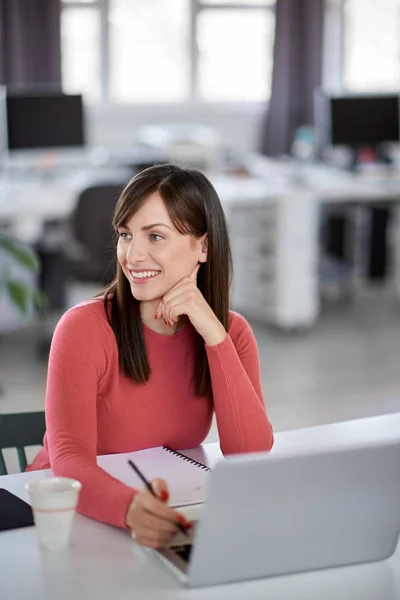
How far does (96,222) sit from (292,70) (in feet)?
9.28

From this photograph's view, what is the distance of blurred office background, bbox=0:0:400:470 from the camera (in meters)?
4.73

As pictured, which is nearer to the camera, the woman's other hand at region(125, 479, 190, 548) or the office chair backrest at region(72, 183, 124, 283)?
the woman's other hand at region(125, 479, 190, 548)

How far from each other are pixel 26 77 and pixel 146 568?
562 centimetres

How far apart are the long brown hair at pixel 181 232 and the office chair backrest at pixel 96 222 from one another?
107 inches

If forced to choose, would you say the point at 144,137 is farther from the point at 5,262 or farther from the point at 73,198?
the point at 5,262

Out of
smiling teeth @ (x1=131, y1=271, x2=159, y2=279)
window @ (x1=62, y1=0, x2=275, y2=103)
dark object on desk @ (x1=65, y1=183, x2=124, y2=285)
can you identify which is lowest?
dark object on desk @ (x1=65, y1=183, x2=124, y2=285)

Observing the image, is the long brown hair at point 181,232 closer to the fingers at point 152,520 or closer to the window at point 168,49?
the fingers at point 152,520

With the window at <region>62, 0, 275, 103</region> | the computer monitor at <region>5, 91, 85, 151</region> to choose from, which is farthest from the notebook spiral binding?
the window at <region>62, 0, 275, 103</region>

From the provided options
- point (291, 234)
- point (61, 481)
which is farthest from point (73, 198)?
point (61, 481)

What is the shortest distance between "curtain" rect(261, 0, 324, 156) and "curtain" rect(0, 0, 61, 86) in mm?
1483

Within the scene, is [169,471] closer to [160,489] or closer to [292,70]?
[160,489]

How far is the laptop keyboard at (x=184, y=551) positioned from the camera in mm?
1319

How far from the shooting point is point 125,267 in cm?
178

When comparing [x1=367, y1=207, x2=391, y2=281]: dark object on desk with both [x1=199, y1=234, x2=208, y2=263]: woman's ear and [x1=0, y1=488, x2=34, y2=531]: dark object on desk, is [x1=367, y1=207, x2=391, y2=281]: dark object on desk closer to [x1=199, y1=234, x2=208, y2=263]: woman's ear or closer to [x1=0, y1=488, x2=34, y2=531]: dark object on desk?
[x1=199, y1=234, x2=208, y2=263]: woman's ear
